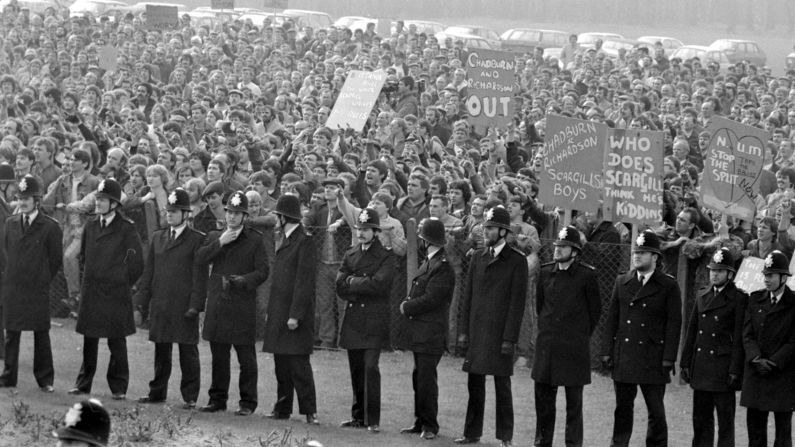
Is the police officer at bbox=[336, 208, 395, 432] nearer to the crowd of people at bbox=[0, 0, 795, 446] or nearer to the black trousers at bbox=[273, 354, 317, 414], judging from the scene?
the crowd of people at bbox=[0, 0, 795, 446]

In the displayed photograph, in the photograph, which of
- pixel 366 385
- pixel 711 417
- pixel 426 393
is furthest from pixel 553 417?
pixel 366 385

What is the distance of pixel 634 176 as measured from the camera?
17000 millimetres

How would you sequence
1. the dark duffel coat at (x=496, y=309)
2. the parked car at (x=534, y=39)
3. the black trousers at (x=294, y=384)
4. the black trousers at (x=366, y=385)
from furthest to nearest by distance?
the parked car at (x=534, y=39), the black trousers at (x=294, y=384), the black trousers at (x=366, y=385), the dark duffel coat at (x=496, y=309)

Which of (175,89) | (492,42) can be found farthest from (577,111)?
(492,42)

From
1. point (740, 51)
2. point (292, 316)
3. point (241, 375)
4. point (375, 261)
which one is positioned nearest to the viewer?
point (375, 261)

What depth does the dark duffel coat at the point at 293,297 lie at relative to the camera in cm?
1537

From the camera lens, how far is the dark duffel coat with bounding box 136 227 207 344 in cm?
1580

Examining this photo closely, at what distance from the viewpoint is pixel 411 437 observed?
587 inches

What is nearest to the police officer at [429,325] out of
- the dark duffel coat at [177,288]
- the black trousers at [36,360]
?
the dark duffel coat at [177,288]

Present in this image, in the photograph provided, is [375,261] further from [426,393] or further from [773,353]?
[773,353]

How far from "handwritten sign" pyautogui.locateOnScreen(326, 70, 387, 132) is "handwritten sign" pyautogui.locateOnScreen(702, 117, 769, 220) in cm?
825

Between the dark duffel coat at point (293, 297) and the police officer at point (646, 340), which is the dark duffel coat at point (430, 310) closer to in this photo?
the dark duffel coat at point (293, 297)

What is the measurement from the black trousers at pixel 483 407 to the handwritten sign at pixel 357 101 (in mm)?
9928

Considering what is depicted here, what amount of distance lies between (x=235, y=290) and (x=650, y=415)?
4050mm
